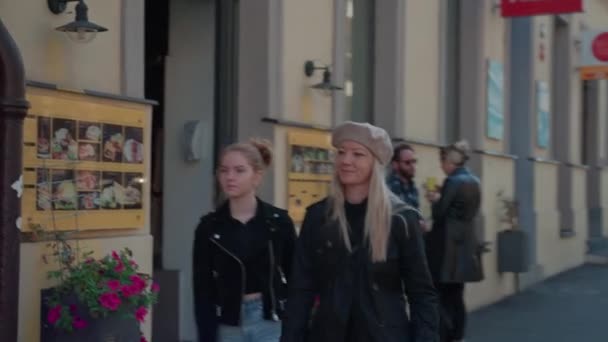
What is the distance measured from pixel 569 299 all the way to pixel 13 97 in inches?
399

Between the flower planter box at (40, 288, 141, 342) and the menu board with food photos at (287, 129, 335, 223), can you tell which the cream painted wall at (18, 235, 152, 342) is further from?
the menu board with food photos at (287, 129, 335, 223)

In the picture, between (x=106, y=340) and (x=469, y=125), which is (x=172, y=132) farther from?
(x=469, y=125)

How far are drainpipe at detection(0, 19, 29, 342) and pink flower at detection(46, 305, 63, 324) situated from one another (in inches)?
8.9

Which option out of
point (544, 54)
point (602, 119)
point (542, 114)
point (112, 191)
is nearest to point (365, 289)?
point (112, 191)

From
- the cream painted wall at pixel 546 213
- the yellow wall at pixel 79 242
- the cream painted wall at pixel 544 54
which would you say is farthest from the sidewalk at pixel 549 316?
the yellow wall at pixel 79 242

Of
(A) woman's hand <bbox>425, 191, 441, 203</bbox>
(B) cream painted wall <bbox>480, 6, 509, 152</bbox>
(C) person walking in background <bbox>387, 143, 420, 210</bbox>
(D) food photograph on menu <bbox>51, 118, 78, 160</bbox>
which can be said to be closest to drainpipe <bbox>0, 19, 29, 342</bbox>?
(D) food photograph on menu <bbox>51, 118, 78, 160</bbox>

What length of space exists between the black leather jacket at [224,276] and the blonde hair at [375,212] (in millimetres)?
635

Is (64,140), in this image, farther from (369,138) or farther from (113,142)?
(369,138)

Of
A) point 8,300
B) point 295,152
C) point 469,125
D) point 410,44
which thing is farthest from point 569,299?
point 8,300

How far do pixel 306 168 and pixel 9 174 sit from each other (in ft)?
12.2

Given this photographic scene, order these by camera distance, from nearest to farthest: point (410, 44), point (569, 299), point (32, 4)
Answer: point (32, 4)
point (410, 44)
point (569, 299)

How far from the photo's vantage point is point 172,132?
349 inches

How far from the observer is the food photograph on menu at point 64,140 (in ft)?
18.9

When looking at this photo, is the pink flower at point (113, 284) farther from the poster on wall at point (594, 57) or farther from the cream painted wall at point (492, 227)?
the poster on wall at point (594, 57)
